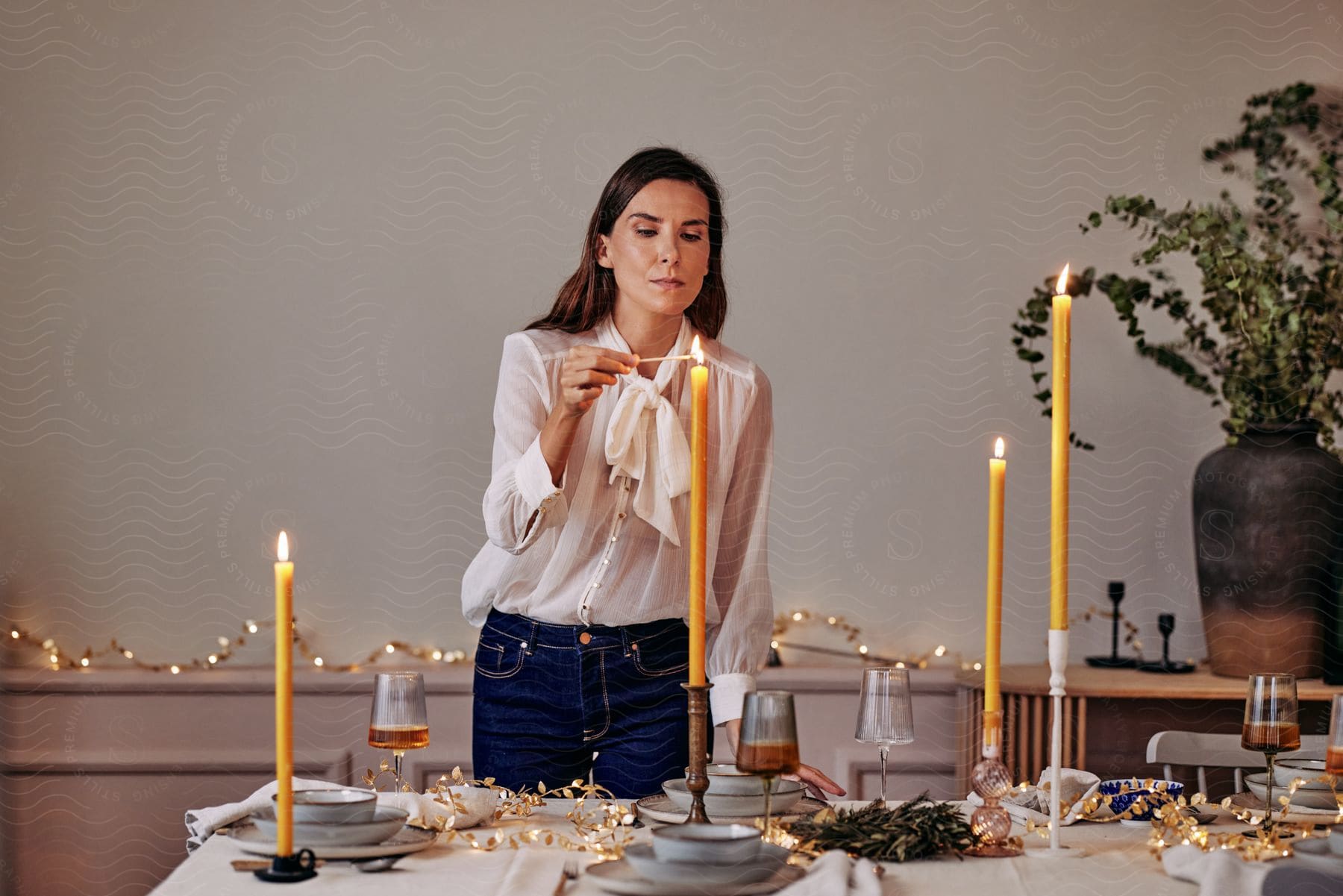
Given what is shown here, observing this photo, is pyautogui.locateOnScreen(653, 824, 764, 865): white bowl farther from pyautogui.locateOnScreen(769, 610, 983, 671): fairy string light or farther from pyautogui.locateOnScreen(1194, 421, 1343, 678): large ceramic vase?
pyautogui.locateOnScreen(1194, 421, 1343, 678): large ceramic vase

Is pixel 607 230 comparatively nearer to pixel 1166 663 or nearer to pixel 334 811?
pixel 334 811

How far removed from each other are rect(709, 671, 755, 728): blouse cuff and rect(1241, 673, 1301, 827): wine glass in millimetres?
491

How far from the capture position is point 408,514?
84.9 inches

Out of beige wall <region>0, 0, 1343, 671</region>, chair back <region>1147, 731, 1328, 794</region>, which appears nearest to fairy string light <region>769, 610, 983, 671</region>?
beige wall <region>0, 0, 1343, 671</region>

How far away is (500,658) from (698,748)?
1.73 ft

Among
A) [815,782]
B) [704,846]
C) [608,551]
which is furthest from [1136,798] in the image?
[608,551]

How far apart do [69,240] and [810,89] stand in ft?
3.83

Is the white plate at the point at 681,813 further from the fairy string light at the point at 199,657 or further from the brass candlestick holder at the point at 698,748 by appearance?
the fairy string light at the point at 199,657

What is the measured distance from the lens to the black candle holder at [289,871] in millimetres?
929

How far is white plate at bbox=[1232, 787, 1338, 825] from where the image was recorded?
46.9 inches

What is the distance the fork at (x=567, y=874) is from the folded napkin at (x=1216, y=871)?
43cm

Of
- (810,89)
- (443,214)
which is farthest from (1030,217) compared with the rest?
(443,214)

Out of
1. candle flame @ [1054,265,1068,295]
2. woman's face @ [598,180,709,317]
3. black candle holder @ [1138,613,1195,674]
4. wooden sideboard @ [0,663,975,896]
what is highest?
woman's face @ [598,180,709,317]

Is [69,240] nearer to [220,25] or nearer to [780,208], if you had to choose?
[220,25]
